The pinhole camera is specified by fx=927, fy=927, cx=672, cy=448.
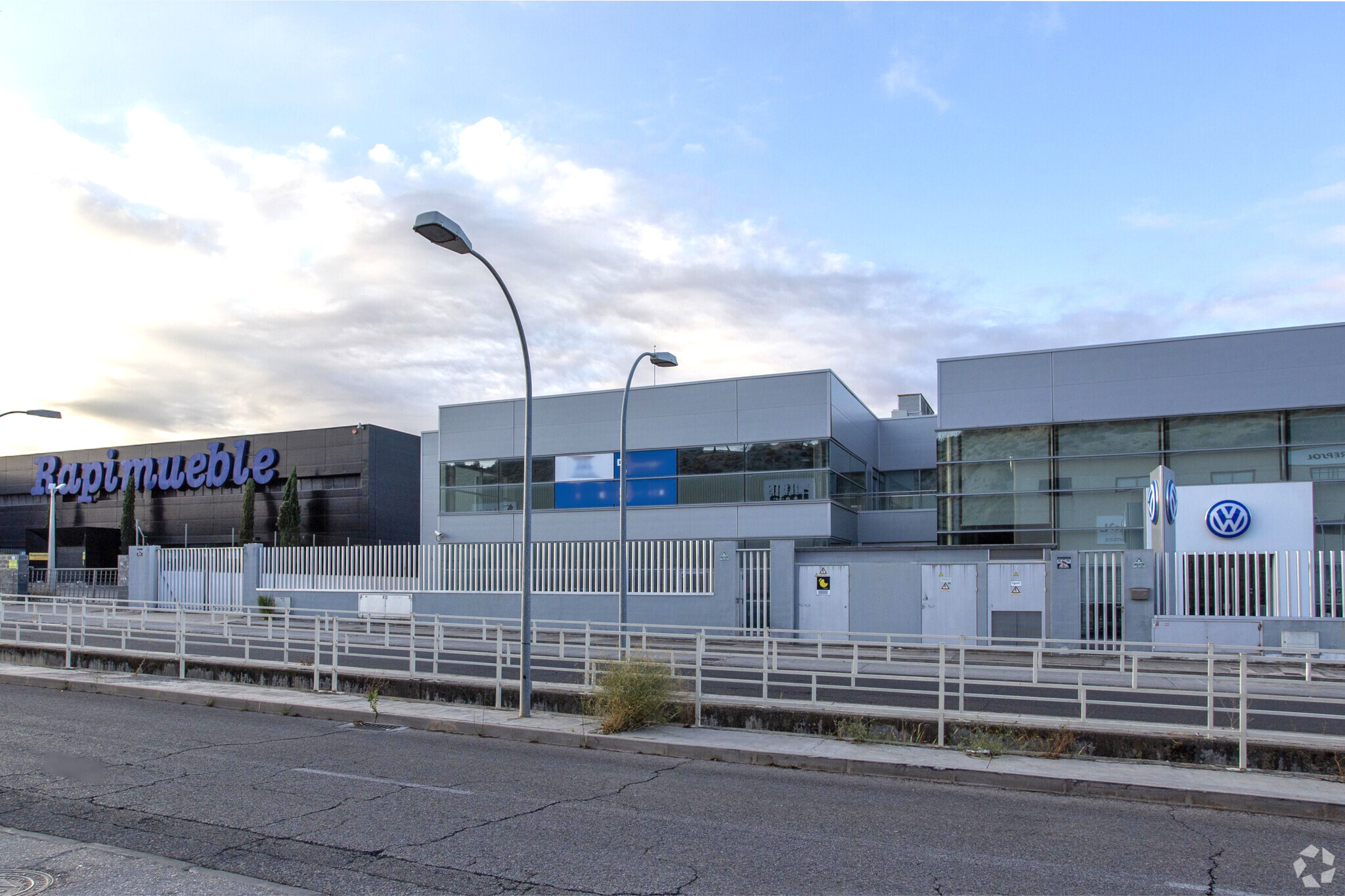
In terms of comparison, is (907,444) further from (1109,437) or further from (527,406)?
(527,406)

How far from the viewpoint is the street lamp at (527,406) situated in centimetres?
1229

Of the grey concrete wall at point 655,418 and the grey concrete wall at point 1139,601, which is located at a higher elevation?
the grey concrete wall at point 655,418

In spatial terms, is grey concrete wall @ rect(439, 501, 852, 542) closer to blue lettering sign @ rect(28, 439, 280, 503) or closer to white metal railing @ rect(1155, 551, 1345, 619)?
white metal railing @ rect(1155, 551, 1345, 619)

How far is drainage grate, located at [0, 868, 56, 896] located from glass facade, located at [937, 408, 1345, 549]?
2842cm

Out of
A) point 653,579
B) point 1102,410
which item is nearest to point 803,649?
point 653,579

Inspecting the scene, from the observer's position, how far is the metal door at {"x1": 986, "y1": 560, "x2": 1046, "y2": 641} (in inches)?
988

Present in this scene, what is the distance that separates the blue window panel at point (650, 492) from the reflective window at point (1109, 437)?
1342 cm

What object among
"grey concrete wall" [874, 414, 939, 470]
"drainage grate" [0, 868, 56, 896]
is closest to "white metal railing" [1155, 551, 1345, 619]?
"grey concrete wall" [874, 414, 939, 470]

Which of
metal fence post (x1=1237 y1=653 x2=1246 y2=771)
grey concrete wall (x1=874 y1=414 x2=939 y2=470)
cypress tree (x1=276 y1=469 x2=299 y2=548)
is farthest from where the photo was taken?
cypress tree (x1=276 y1=469 x2=299 y2=548)

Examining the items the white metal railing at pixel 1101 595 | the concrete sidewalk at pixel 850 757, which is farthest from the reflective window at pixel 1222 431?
the concrete sidewalk at pixel 850 757

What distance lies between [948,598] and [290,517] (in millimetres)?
36871

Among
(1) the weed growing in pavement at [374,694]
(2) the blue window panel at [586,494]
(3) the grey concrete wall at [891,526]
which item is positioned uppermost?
(2) the blue window panel at [586,494]

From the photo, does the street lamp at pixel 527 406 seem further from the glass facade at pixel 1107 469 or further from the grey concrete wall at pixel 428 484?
the grey concrete wall at pixel 428 484

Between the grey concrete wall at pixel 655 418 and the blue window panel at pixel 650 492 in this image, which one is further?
the blue window panel at pixel 650 492
